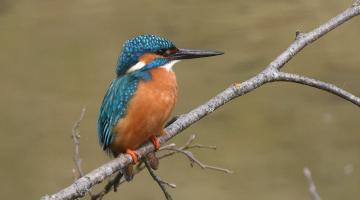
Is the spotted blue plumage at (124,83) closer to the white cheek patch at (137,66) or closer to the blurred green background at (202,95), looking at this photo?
the white cheek patch at (137,66)

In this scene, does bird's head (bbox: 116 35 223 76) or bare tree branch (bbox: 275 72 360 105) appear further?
bird's head (bbox: 116 35 223 76)

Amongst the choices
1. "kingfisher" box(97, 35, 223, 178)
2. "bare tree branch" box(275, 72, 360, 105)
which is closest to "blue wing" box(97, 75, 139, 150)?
"kingfisher" box(97, 35, 223, 178)

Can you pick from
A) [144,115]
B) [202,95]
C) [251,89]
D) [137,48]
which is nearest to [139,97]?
[144,115]

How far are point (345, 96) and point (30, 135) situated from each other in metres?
2.73

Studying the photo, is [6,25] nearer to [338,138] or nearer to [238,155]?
[238,155]

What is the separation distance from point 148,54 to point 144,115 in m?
0.19

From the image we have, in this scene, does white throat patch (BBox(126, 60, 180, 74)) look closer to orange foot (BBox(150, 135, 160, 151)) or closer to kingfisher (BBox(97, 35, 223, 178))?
kingfisher (BBox(97, 35, 223, 178))

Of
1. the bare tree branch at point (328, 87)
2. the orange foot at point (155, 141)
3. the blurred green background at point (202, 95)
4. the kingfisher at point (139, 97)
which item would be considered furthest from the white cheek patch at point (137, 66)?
the blurred green background at point (202, 95)

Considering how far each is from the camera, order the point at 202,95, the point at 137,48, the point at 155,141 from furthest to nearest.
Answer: the point at 202,95 < the point at 137,48 < the point at 155,141

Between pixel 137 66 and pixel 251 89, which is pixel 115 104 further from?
pixel 251 89

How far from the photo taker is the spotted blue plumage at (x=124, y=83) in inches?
81.4

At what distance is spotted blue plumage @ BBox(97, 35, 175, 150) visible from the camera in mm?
2066

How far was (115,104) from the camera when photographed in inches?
81.4

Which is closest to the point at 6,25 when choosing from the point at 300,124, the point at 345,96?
the point at 300,124
